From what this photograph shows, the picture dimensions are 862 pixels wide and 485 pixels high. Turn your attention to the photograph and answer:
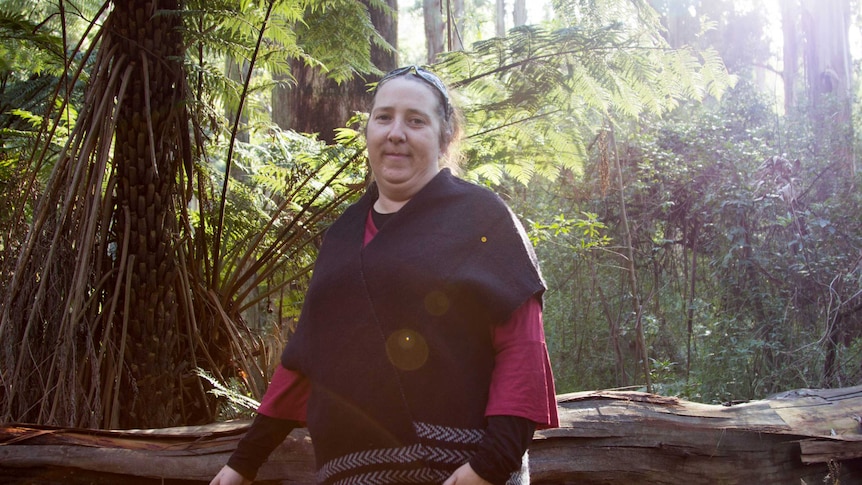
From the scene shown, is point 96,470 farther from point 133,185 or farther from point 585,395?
point 585,395

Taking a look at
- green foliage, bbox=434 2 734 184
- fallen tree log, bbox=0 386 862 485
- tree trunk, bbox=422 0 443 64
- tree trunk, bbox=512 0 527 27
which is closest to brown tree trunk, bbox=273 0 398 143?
green foliage, bbox=434 2 734 184

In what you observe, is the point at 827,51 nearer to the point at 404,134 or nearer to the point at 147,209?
the point at 147,209

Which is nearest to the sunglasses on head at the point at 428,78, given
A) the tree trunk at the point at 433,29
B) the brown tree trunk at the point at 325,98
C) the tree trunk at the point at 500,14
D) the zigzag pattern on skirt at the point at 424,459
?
the zigzag pattern on skirt at the point at 424,459

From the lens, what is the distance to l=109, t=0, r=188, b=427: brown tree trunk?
3527 mm

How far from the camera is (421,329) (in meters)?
1.92

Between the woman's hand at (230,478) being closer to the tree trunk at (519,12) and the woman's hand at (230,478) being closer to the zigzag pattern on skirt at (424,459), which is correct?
the zigzag pattern on skirt at (424,459)

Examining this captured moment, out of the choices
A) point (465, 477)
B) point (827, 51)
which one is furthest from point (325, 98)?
point (827, 51)

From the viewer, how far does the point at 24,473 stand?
302 cm

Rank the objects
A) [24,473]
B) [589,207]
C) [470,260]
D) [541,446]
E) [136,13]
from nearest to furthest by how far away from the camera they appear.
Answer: [470,260] < [24,473] < [541,446] < [136,13] < [589,207]

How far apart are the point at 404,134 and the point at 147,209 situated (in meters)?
2.00

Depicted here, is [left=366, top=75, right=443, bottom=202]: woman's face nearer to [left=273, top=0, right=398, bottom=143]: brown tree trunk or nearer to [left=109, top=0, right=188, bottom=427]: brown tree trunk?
[left=109, top=0, right=188, bottom=427]: brown tree trunk

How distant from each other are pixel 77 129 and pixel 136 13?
0.64 meters

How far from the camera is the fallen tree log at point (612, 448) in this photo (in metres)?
3.03

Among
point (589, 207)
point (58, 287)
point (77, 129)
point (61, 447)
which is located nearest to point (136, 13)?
point (77, 129)
